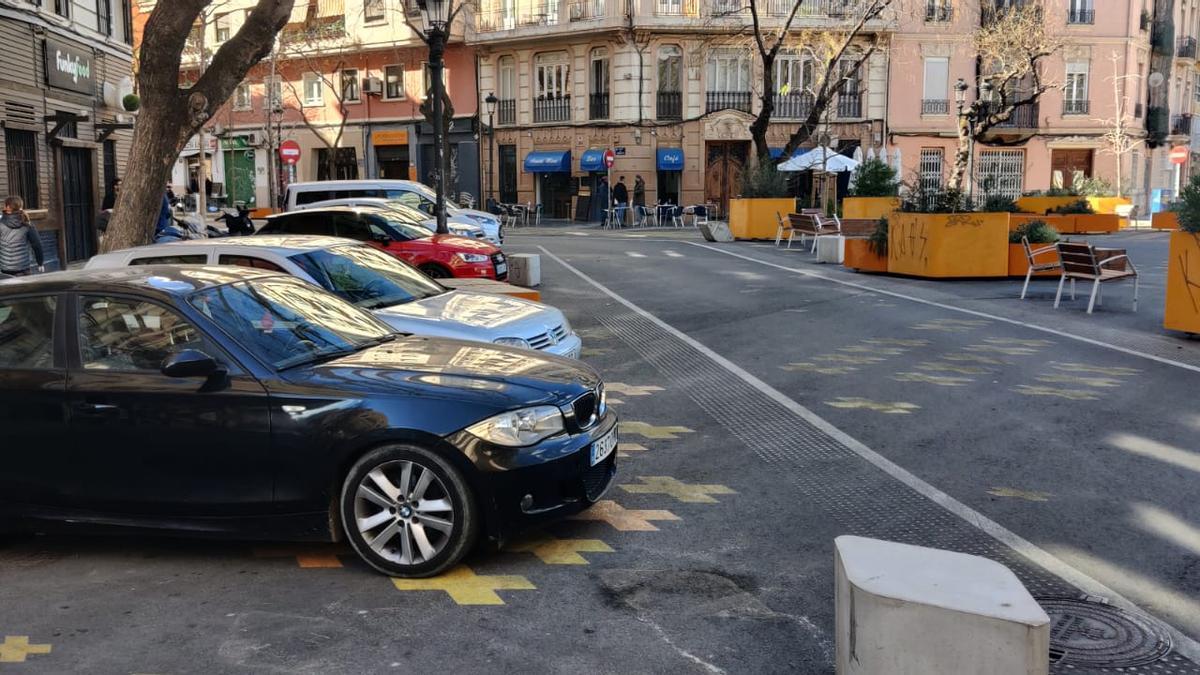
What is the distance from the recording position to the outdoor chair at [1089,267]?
14.5m

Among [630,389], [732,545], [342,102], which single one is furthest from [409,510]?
[342,102]

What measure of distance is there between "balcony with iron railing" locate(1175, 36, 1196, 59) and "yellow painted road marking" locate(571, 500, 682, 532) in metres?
54.5

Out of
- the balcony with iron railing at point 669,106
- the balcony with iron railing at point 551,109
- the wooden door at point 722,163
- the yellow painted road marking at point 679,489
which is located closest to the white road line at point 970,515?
the yellow painted road marking at point 679,489

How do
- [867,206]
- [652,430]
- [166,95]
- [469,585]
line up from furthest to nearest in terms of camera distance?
[867,206]
[166,95]
[652,430]
[469,585]

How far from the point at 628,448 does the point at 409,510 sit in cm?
277

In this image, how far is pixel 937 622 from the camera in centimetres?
359

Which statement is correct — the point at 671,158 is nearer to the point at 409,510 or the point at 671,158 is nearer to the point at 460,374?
the point at 460,374

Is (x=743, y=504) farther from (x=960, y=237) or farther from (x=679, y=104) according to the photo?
(x=679, y=104)

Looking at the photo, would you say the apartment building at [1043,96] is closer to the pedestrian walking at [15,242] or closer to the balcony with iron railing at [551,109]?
the balcony with iron railing at [551,109]

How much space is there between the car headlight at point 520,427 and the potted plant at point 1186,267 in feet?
30.3

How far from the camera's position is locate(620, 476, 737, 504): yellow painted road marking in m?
6.55

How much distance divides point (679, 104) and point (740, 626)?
4002 centimetres

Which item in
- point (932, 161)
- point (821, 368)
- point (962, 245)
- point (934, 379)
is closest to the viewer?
point (934, 379)

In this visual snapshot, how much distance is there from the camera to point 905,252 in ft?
64.1
